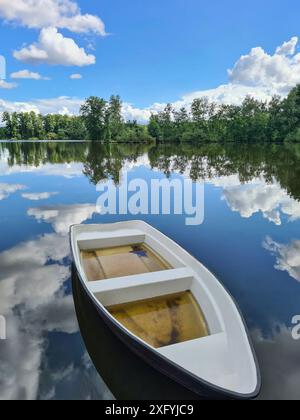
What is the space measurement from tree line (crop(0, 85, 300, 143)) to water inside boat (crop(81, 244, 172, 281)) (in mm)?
43557

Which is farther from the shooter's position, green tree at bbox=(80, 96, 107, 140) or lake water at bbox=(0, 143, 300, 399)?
green tree at bbox=(80, 96, 107, 140)

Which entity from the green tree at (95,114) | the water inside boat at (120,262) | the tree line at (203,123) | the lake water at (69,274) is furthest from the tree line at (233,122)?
the water inside boat at (120,262)

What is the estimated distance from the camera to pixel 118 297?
3.49 meters

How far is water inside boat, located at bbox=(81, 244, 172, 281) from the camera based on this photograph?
444cm

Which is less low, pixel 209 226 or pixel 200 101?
pixel 200 101

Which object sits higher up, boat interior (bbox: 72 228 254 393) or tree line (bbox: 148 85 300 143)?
tree line (bbox: 148 85 300 143)

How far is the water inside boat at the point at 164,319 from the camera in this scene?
3.02 m

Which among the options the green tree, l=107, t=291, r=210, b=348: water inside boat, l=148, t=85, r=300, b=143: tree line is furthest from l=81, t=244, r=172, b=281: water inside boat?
the green tree

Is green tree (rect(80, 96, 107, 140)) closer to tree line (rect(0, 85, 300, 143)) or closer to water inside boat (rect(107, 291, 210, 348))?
tree line (rect(0, 85, 300, 143))

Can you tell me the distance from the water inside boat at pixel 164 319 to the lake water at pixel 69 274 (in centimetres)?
61

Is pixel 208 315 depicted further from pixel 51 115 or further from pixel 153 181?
pixel 51 115

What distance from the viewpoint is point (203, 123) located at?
5353cm
